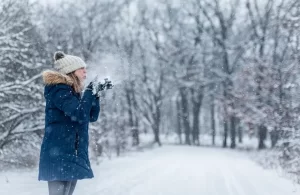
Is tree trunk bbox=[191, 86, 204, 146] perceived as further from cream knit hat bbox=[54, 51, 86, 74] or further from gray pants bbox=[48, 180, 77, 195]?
gray pants bbox=[48, 180, 77, 195]

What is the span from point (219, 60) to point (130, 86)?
791cm

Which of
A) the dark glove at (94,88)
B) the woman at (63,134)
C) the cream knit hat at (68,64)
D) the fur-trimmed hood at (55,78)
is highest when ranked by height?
the cream knit hat at (68,64)

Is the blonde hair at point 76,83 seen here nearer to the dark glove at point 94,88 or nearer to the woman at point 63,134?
the woman at point 63,134

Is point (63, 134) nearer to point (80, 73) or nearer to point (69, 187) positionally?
point (69, 187)

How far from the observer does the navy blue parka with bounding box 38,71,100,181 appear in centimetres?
370

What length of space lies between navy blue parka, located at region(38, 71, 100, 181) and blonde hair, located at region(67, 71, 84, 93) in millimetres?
72

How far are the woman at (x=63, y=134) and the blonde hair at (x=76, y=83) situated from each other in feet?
0.14

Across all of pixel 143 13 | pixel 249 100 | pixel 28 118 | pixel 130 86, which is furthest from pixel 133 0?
pixel 28 118

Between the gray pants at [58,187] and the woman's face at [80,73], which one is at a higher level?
the woman's face at [80,73]

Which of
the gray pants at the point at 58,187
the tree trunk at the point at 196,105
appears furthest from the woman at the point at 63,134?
the tree trunk at the point at 196,105

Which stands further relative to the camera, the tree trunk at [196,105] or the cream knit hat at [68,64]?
the tree trunk at [196,105]

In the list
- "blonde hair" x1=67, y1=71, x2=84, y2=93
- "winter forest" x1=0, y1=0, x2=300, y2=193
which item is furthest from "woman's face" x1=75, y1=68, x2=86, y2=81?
"winter forest" x1=0, y1=0, x2=300, y2=193

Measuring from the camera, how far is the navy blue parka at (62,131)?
3.70 meters

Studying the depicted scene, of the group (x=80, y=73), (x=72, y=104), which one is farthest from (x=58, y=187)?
(x=80, y=73)
